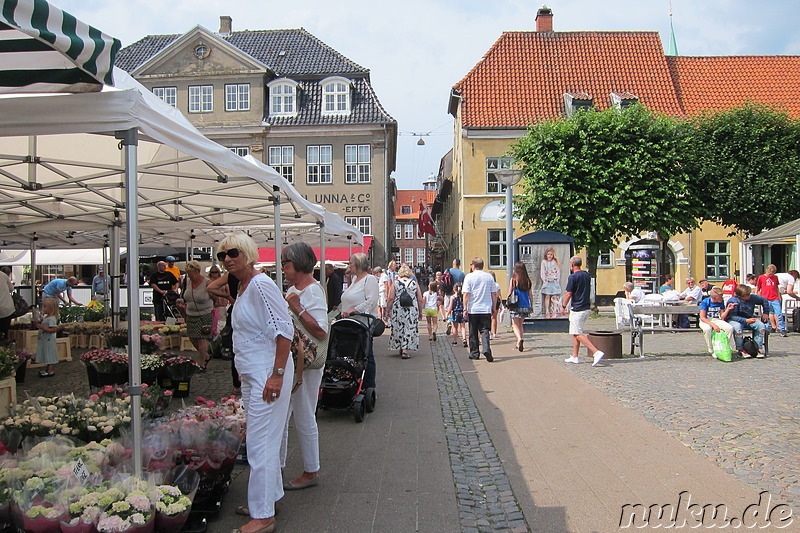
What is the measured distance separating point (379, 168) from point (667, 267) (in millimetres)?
14895

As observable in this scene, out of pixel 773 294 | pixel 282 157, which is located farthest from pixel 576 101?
pixel 773 294

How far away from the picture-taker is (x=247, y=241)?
4.23 m

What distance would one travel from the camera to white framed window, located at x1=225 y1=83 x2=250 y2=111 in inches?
1362

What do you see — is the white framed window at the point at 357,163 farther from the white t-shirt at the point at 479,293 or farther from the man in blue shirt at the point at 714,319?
the white t-shirt at the point at 479,293

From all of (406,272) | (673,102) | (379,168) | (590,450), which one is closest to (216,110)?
(379,168)

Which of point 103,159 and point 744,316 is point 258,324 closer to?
point 103,159

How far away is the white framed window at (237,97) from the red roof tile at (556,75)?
34.7 ft

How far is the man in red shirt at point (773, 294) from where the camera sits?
1616 cm

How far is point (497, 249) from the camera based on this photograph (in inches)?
1265

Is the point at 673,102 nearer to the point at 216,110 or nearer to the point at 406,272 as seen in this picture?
the point at 216,110

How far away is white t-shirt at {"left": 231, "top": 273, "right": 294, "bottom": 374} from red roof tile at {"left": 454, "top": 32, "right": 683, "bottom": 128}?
93.9ft

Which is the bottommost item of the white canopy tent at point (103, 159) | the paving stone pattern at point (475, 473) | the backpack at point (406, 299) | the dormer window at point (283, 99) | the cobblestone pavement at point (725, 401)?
the paving stone pattern at point (475, 473)

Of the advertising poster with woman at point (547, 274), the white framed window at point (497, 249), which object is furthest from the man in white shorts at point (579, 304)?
the white framed window at point (497, 249)

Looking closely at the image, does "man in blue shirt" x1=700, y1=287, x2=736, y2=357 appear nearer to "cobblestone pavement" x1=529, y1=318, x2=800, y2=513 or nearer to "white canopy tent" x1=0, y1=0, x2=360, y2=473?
"cobblestone pavement" x1=529, y1=318, x2=800, y2=513
